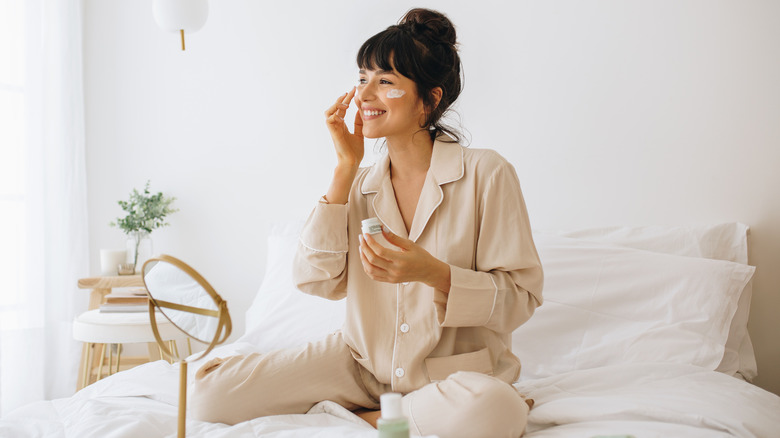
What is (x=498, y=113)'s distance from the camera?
2.28 metres

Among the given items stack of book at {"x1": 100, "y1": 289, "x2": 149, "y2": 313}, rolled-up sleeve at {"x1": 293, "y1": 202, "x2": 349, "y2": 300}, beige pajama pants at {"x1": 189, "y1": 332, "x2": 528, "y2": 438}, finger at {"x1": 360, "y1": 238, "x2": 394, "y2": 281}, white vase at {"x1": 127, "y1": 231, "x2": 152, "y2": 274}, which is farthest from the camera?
white vase at {"x1": 127, "y1": 231, "x2": 152, "y2": 274}

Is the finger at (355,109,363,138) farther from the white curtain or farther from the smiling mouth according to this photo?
the white curtain

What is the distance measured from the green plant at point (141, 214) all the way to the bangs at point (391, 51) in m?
1.55

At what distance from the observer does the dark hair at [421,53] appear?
1.53 m

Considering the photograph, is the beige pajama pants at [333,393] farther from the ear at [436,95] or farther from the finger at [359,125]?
the ear at [436,95]

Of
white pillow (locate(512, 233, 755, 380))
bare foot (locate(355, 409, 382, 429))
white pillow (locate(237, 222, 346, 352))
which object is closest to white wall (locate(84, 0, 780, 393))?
white pillow (locate(512, 233, 755, 380))

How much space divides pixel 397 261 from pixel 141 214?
1829 mm

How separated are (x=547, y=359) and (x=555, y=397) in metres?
0.37

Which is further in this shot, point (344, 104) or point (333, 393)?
point (344, 104)

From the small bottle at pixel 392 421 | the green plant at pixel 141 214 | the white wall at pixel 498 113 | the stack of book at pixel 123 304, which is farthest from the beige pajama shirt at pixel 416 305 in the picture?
the green plant at pixel 141 214

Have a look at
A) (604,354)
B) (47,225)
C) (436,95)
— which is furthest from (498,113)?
(47,225)

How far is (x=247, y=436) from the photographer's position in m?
1.19

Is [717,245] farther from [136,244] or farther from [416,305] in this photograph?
[136,244]

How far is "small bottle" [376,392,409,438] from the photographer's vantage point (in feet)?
2.63
